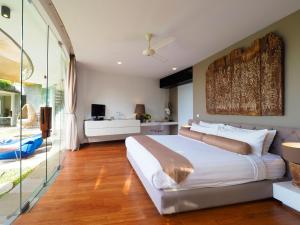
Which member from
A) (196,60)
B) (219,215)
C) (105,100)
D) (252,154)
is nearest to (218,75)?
(196,60)

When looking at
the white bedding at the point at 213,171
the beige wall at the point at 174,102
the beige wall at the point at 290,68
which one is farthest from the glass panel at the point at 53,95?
the beige wall at the point at 174,102

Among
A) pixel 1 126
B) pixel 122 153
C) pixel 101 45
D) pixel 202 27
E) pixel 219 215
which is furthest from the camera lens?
pixel 122 153

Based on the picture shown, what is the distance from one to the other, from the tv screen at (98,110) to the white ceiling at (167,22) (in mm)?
2086

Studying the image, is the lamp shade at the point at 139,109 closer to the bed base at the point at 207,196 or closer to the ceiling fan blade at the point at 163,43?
the ceiling fan blade at the point at 163,43

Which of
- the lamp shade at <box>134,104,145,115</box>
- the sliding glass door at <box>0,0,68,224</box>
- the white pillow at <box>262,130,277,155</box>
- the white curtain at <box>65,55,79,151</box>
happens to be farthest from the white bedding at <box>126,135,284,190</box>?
the lamp shade at <box>134,104,145,115</box>

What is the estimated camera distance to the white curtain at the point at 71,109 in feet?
15.6

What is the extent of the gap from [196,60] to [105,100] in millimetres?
3313

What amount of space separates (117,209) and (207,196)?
1.06 m

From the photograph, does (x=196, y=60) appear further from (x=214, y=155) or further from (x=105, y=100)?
(x=105, y=100)

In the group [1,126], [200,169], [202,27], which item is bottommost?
[200,169]

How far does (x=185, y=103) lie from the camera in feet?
19.6

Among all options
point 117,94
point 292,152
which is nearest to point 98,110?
point 117,94

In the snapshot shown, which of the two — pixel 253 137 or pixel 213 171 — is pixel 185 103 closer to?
pixel 253 137

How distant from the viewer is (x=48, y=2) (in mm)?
2365
